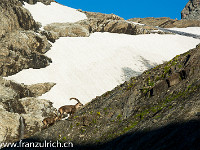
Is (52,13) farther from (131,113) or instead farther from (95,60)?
(131,113)

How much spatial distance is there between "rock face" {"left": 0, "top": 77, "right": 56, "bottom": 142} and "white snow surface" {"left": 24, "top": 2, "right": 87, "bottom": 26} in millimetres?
29319

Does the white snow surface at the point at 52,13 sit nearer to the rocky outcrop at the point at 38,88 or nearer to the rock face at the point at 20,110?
the rocky outcrop at the point at 38,88

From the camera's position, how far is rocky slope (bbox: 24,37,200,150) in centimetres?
618

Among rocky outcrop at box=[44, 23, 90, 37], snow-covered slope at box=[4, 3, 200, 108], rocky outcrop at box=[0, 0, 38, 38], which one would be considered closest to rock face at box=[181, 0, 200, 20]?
snow-covered slope at box=[4, 3, 200, 108]

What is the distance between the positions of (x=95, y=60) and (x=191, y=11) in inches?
4505

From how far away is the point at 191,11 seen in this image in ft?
405

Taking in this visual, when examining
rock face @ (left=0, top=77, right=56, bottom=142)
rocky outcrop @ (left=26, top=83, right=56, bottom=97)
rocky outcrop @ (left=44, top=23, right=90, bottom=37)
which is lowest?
rock face @ (left=0, top=77, right=56, bottom=142)

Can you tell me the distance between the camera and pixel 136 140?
714 centimetres

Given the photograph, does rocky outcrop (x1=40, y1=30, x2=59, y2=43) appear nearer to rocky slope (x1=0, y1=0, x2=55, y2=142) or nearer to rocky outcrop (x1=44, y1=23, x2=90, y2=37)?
rocky slope (x1=0, y1=0, x2=55, y2=142)

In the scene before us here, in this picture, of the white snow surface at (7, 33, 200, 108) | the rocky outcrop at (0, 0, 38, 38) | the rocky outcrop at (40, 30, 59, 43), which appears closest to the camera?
the white snow surface at (7, 33, 200, 108)

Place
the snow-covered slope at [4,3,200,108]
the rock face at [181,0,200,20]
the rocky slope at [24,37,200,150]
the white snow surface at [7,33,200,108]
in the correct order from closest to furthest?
the rocky slope at [24,37,200,150] → the white snow surface at [7,33,200,108] → the snow-covered slope at [4,3,200,108] → the rock face at [181,0,200,20]

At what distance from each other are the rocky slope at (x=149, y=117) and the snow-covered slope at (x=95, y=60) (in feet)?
40.3

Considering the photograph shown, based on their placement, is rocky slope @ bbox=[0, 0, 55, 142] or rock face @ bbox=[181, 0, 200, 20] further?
rock face @ bbox=[181, 0, 200, 20]

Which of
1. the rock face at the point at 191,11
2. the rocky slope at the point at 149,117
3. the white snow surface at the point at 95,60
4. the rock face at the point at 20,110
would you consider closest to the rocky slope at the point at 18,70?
the rock face at the point at 20,110
